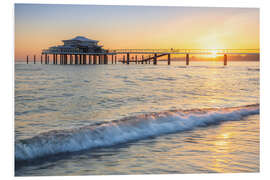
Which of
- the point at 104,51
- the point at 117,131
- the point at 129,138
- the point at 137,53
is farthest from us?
the point at 104,51

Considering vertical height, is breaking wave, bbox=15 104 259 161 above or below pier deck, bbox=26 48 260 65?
below

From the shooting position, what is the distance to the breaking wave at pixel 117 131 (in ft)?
14.2

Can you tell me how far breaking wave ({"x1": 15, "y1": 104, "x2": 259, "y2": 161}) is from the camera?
4.32m

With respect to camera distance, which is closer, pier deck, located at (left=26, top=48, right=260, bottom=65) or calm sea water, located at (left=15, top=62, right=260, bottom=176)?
calm sea water, located at (left=15, top=62, right=260, bottom=176)

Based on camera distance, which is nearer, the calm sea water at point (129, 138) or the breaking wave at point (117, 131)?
the calm sea water at point (129, 138)

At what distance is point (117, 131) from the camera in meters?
5.17

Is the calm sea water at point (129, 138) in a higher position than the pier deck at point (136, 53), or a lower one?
lower

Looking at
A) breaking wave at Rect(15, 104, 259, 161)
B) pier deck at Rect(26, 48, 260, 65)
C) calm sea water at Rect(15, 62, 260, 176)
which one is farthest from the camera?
pier deck at Rect(26, 48, 260, 65)

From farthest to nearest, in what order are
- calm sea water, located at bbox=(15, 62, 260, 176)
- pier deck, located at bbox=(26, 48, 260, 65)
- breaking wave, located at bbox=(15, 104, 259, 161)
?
pier deck, located at bbox=(26, 48, 260, 65), breaking wave, located at bbox=(15, 104, 259, 161), calm sea water, located at bbox=(15, 62, 260, 176)

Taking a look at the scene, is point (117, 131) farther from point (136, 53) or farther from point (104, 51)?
point (104, 51)

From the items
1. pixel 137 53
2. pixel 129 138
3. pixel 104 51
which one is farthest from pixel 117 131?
pixel 104 51
